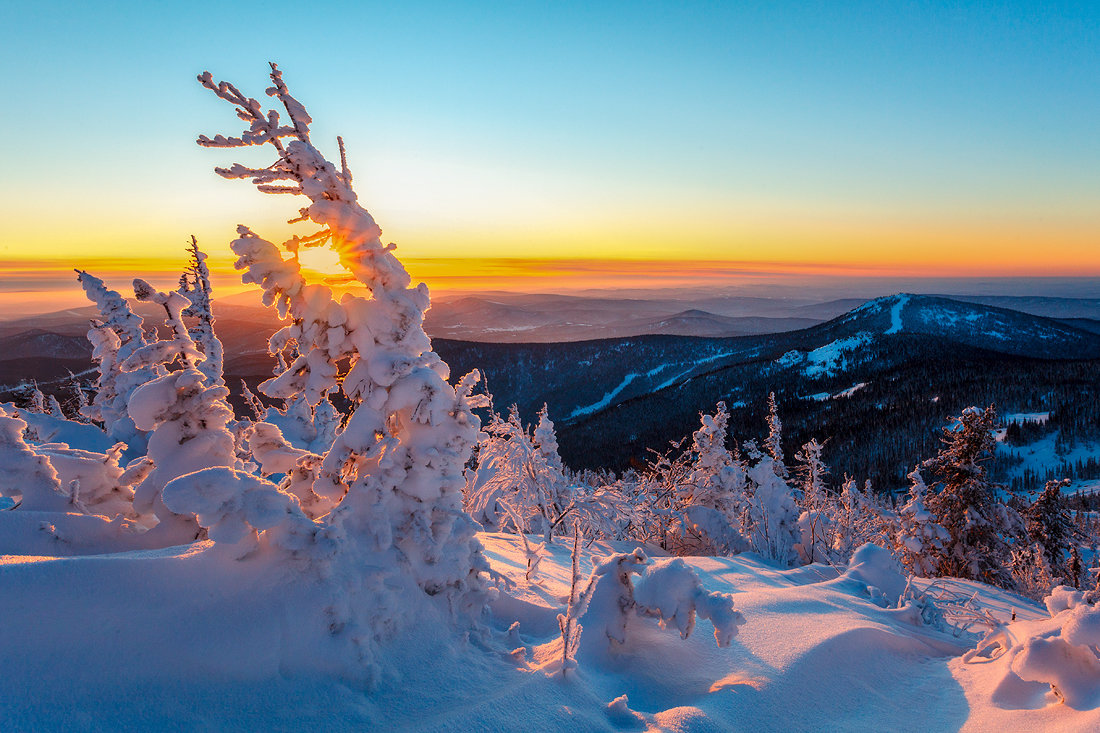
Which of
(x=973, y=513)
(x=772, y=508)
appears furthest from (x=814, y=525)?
(x=973, y=513)

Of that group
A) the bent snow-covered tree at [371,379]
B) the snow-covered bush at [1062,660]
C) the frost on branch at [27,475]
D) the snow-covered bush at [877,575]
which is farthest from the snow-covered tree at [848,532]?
the frost on branch at [27,475]

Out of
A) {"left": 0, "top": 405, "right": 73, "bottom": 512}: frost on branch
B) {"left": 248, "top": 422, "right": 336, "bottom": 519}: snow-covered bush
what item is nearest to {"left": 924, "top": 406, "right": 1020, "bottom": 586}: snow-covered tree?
{"left": 248, "top": 422, "right": 336, "bottom": 519}: snow-covered bush

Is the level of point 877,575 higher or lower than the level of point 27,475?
lower

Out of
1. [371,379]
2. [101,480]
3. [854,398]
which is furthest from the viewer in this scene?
[854,398]

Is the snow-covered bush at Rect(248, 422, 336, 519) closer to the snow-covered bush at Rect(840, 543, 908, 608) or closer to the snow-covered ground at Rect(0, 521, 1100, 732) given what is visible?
the snow-covered ground at Rect(0, 521, 1100, 732)

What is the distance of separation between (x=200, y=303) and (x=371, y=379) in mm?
13071

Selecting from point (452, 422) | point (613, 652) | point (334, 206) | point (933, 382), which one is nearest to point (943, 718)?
point (613, 652)

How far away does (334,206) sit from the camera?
4.43 meters

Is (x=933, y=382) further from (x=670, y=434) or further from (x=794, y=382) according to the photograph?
(x=670, y=434)

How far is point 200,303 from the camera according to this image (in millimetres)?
14430

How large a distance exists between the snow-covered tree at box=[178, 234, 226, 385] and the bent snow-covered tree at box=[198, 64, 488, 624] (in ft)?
37.4

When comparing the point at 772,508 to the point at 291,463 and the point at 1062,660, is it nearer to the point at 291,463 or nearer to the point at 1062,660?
the point at 1062,660

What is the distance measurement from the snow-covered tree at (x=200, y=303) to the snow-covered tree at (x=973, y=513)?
2370cm

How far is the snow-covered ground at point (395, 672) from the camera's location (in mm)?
2680
